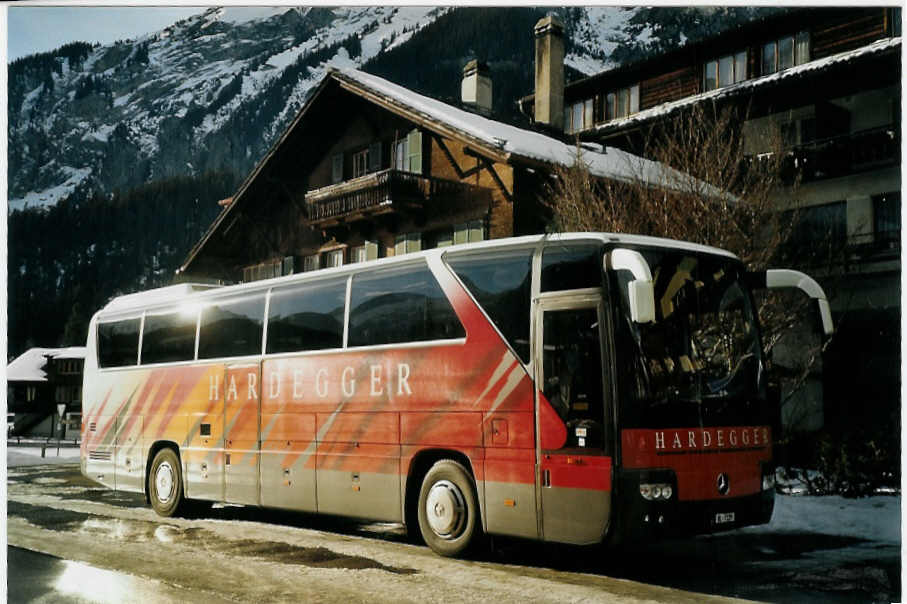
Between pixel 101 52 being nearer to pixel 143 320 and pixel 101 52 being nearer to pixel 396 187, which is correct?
pixel 143 320

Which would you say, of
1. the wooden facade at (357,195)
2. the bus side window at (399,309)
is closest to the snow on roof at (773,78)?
the wooden facade at (357,195)

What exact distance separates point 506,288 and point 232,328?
5251mm

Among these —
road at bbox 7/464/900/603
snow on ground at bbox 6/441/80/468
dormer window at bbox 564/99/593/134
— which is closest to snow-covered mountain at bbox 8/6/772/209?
road at bbox 7/464/900/603

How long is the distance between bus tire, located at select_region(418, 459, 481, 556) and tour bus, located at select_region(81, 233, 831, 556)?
0.07 ft

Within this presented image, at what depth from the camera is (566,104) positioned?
28156 millimetres

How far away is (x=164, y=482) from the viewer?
14320mm

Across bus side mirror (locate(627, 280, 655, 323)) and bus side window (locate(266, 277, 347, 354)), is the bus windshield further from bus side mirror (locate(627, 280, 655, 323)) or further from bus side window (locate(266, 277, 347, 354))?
bus side window (locate(266, 277, 347, 354))

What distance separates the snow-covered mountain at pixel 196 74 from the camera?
12.2m

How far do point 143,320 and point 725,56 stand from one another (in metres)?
15.4

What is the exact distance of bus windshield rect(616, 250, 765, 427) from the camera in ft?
27.6

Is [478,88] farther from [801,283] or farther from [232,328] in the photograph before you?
[801,283]

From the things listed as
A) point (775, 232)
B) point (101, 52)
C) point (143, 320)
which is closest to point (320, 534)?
point (143, 320)

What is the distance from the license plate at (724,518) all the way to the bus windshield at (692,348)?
838 mm

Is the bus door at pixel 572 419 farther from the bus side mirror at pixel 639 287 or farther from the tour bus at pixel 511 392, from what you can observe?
the bus side mirror at pixel 639 287
